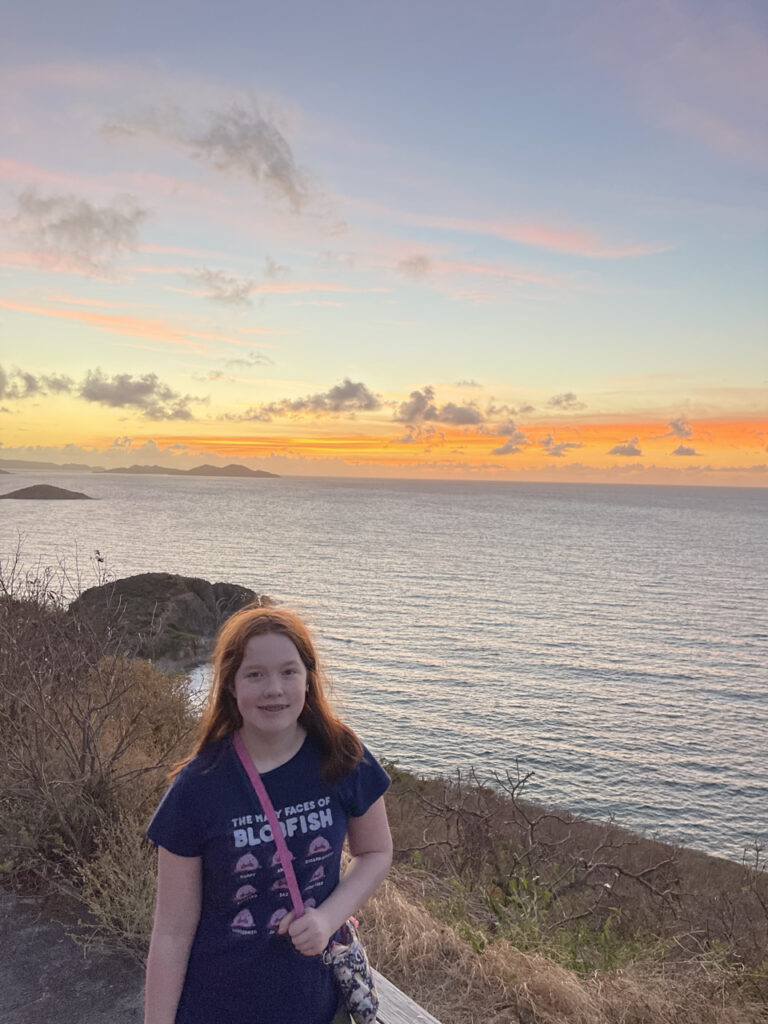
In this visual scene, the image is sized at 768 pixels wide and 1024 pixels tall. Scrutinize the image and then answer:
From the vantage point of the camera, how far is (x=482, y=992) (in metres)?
4.05

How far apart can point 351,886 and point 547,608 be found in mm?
56547

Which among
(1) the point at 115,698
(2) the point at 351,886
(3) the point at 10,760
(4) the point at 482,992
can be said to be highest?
(2) the point at 351,886

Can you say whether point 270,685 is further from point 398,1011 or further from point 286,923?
point 398,1011

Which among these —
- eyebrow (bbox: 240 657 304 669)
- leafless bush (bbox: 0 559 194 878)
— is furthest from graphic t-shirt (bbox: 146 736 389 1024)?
leafless bush (bbox: 0 559 194 878)

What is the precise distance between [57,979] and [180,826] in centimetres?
282

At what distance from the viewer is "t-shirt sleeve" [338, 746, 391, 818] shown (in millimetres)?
2311

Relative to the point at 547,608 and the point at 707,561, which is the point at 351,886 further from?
the point at 707,561

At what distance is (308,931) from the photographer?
2.10 metres

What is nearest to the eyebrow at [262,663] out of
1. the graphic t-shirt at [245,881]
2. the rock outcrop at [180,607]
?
the graphic t-shirt at [245,881]

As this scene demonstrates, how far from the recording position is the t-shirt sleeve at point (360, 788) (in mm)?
2311

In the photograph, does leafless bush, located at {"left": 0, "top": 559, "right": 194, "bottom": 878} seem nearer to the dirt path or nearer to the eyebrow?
the dirt path

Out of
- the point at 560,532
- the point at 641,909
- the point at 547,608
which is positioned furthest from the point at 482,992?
the point at 560,532

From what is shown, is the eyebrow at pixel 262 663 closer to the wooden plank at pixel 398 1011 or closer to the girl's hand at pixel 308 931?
the girl's hand at pixel 308 931

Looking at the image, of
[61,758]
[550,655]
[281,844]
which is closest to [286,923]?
[281,844]
